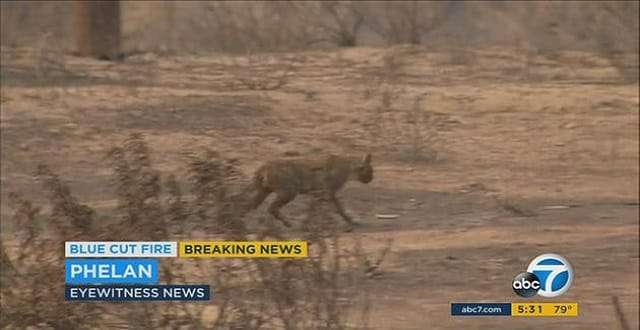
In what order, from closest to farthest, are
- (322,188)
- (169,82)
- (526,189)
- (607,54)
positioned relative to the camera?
1. (322,188)
2. (526,189)
3. (169,82)
4. (607,54)

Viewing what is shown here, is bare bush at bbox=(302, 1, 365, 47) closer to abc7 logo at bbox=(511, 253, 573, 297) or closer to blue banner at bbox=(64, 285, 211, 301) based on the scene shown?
abc7 logo at bbox=(511, 253, 573, 297)

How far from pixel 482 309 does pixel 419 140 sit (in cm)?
461

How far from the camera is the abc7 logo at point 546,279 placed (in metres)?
7.67

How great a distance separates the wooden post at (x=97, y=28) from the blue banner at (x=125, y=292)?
25.7 feet

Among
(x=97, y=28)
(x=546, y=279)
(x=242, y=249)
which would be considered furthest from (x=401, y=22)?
(x=242, y=249)

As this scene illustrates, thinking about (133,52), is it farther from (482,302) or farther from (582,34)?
(482,302)

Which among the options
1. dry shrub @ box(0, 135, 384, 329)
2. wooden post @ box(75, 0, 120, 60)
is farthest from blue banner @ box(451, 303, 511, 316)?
wooden post @ box(75, 0, 120, 60)

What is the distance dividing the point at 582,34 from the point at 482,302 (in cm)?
909

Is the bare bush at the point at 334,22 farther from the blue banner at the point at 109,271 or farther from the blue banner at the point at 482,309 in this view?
the blue banner at the point at 109,271

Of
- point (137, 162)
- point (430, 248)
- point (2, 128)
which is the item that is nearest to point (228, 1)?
point (2, 128)

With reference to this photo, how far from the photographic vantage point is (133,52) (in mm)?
15477

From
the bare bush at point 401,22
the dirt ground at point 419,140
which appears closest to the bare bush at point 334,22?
the bare bush at point 401,22

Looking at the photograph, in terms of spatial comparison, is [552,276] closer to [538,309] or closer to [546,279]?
[546,279]

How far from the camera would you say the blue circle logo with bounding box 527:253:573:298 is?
7664 millimetres
